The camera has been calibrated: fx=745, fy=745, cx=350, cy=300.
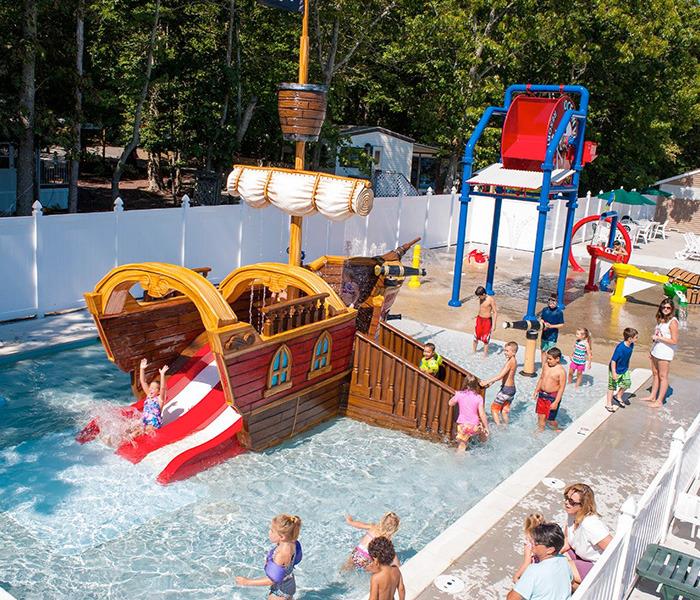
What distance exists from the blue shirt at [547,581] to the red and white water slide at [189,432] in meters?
Answer: 4.39

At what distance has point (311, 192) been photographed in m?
10.2

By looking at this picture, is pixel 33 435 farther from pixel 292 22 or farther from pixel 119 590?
pixel 292 22

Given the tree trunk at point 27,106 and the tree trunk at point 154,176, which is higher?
the tree trunk at point 27,106

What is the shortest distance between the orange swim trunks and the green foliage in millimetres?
11489

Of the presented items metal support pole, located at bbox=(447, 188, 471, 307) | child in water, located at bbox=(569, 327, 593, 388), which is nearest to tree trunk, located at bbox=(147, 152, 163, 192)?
metal support pole, located at bbox=(447, 188, 471, 307)

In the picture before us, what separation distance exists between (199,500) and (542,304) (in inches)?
467

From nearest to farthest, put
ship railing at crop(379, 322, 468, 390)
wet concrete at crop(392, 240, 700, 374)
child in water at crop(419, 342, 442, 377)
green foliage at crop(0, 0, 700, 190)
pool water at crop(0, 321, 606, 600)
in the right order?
pool water at crop(0, 321, 606, 600) → child in water at crop(419, 342, 442, 377) → ship railing at crop(379, 322, 468, 390) → wet concrete at crop(392, 240, 700, 374) → green foliage at crop(0, 0, 700, 190)

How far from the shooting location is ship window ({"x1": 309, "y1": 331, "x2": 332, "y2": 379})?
9.48 m

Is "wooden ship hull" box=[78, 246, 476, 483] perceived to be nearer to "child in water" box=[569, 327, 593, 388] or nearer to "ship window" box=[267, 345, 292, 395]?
"ship window" box=[267, 345, 292, 395]

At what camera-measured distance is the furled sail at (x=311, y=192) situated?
10.1 meters

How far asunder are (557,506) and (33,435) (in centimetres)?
631

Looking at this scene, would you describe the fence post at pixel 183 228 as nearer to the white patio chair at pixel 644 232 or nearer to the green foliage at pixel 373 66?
the green foliage at pixel 373 66

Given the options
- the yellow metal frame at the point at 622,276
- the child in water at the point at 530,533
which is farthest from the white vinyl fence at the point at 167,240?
the child in water at the point at 530,533

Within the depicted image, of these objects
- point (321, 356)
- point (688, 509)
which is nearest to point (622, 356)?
point (688, 509)
